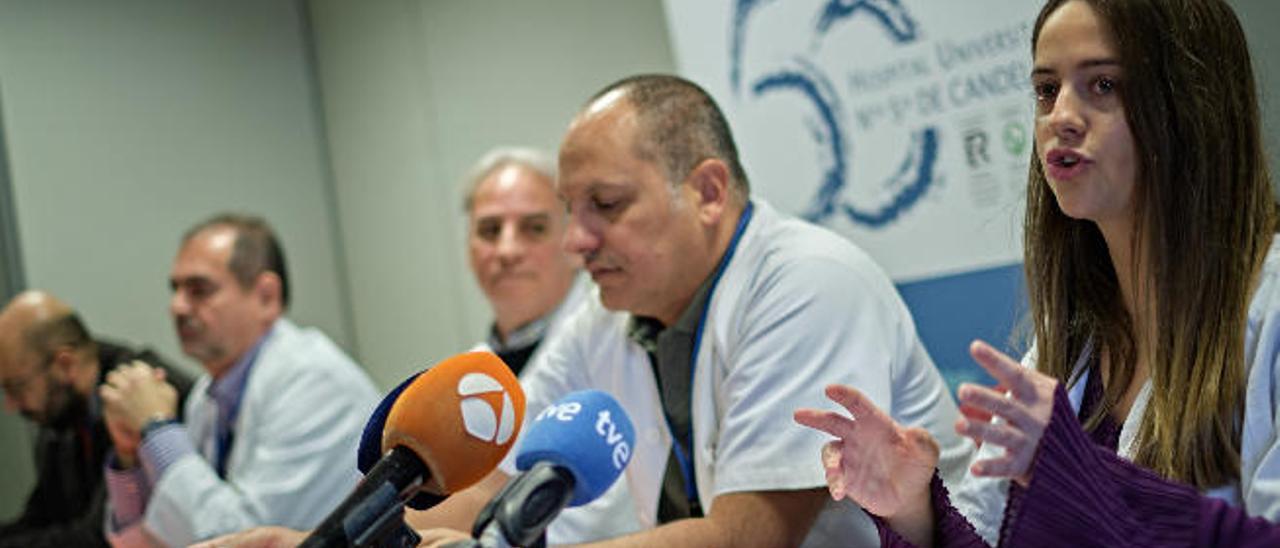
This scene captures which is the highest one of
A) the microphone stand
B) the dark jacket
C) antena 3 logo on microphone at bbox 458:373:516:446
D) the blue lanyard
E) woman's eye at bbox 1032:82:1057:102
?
woman's eye at bbox 1032:82:1057:102

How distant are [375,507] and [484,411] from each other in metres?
0.17

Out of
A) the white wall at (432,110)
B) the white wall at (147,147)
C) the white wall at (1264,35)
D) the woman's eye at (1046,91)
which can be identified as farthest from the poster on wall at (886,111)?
the white wall at (147,147)

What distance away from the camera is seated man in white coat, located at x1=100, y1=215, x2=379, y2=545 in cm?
332

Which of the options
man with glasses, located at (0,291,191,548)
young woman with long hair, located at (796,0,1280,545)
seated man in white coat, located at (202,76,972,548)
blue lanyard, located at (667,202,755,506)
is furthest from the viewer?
man with glasses, located at (0,291,191,548)

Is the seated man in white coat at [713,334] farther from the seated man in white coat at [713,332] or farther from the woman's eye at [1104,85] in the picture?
the woman's eye at [1104,85]

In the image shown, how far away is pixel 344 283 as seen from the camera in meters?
4.99

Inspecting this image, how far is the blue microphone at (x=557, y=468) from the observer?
3.43 feet

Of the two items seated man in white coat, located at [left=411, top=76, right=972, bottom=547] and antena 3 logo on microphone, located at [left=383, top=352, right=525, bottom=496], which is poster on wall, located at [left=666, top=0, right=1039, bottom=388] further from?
antena 3 logo on microphone, located at [left=383, top=352, right=525, bottom=496]

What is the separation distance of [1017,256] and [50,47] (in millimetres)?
3366

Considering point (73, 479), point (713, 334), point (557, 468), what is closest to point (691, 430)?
point (713, 334)

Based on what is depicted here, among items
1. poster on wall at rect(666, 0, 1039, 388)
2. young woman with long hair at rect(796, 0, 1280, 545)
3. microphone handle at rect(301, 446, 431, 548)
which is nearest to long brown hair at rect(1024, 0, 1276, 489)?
young woman with long hair at rect(796, 0, 1280, 545)

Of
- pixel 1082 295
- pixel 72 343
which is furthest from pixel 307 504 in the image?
pixel 1082 295

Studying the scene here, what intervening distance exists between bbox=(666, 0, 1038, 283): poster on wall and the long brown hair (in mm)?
690

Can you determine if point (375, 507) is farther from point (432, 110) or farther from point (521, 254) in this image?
point (432, 110)
